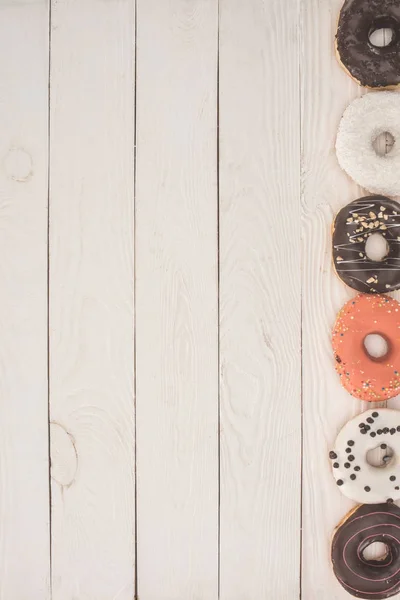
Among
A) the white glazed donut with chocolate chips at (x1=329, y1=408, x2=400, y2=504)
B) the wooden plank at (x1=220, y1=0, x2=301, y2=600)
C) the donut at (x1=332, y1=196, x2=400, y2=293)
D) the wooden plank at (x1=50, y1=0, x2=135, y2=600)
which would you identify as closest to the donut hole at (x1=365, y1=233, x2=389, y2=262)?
the donut at (x1=332, y1=196, x2=400, y2=293)

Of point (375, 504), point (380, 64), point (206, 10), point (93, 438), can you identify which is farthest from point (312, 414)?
point (206, 10)

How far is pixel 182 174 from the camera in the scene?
1.11m

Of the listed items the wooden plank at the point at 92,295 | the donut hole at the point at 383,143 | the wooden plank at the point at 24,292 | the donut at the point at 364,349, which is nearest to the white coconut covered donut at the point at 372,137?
the donut hole at the point at 383,143

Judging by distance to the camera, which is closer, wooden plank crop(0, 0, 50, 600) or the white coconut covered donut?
the white coconut covered donut

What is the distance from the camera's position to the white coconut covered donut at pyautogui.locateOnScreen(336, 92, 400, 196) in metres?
1.04

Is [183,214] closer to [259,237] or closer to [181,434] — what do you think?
[259,237]

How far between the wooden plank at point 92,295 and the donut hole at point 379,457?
0.50 meters

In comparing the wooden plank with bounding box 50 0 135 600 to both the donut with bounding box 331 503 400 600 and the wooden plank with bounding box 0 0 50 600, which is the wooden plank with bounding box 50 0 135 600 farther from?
the donut with bounding box 331 503 400 600

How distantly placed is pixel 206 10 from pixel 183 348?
712 millimetres

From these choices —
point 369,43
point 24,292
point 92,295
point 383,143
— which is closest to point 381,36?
point 369,43

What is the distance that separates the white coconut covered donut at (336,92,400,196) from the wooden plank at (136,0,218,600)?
0.91 ft

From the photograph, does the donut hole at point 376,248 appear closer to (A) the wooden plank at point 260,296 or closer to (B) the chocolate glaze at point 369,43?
(A) the wooden plank at point 260,296

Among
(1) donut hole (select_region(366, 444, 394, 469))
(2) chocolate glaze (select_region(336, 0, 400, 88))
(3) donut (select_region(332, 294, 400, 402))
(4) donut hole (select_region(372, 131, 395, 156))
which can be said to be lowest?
(1) donut hole (select_region(366, 444, 394, 469))

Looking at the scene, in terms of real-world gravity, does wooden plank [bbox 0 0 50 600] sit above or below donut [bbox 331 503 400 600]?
above
